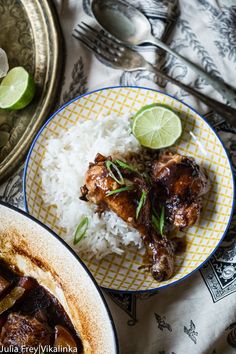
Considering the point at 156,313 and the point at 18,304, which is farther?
the point at 156,313

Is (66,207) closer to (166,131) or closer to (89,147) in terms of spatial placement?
(89,147)

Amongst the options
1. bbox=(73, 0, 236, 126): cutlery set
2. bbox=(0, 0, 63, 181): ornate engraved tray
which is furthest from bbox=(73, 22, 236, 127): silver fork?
bbox=(0, 0, 63, 181): ornate engraved tray

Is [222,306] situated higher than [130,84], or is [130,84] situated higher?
[130,84]

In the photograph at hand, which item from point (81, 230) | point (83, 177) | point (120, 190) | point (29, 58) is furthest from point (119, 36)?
point (81, 230)

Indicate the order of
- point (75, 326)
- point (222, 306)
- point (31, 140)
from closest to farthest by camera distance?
point (75, 326) → point (222, 306) → point (31, 140)

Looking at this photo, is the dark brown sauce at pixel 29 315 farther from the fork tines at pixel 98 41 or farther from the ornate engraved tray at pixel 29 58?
the fork tines at pixel 98 41

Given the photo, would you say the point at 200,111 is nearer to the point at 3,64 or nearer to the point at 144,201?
the point at 144,201

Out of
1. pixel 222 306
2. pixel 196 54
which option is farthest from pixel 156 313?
pixel 196 54

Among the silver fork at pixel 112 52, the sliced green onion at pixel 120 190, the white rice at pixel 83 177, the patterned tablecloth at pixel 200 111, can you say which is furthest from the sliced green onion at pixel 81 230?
the silver fork at pixel 112 52
